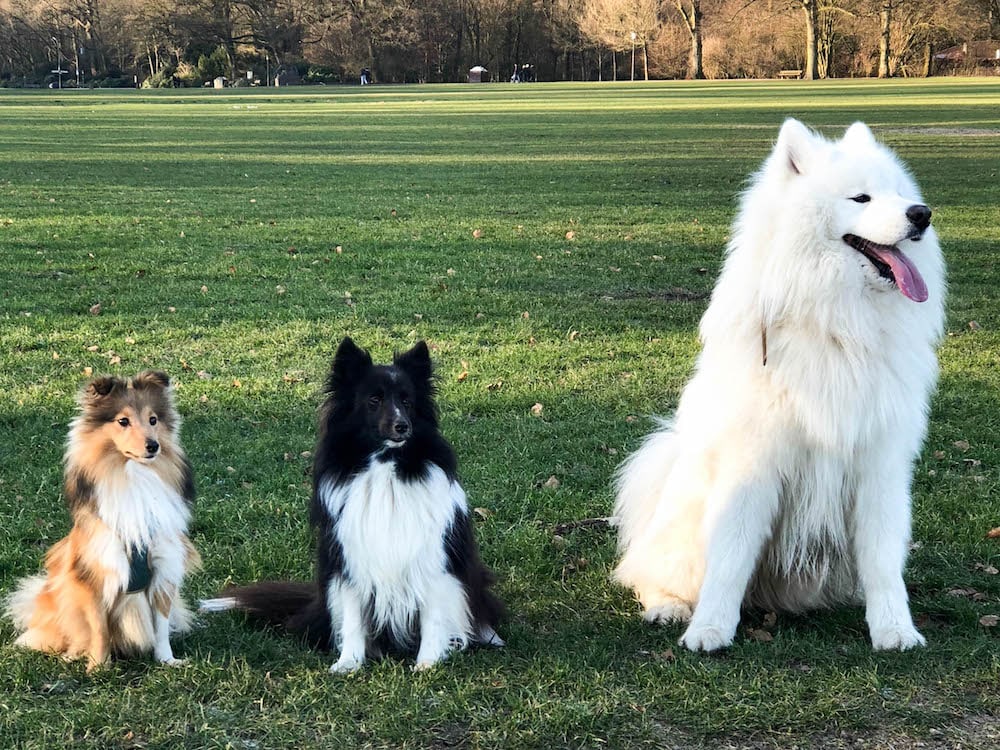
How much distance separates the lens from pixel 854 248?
3.53m

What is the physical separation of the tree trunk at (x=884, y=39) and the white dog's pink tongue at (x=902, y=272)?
74.7m

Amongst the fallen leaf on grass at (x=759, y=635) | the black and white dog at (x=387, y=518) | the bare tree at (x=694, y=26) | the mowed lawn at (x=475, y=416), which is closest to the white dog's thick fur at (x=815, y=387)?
the fallen leaf on grass at (x=759, y=635)

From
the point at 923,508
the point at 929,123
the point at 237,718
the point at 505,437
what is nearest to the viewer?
the point at 237,718

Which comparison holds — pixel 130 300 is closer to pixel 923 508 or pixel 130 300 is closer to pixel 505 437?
pixel 505 437

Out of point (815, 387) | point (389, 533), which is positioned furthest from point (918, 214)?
point (389, 533)

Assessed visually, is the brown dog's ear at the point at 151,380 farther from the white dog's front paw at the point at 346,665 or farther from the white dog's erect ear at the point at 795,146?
the white dog's erect ear at the point at 795,146

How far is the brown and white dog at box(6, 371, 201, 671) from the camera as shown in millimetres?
3580

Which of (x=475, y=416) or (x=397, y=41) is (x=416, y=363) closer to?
(x=475, y=416)

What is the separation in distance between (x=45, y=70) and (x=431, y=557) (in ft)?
341

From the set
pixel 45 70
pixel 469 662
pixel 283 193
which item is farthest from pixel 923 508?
pixel 45 70

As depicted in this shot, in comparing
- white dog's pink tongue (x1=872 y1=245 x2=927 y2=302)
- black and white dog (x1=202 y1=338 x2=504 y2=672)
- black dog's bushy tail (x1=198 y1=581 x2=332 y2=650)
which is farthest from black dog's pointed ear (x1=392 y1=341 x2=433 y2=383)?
white dog's pink tongue (x1=872 y1=245 x2=927 y2=302)

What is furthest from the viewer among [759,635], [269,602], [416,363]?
[269,602]

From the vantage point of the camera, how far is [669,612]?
13.9 feet

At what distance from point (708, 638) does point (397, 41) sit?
302 feet
